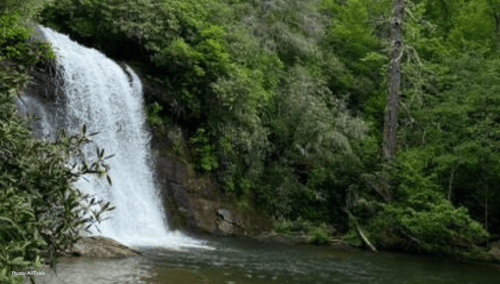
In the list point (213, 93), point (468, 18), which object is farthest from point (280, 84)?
point (468, 18)

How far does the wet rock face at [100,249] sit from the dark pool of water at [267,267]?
A: 381 mm

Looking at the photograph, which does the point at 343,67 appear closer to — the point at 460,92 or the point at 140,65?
the point at 460,92

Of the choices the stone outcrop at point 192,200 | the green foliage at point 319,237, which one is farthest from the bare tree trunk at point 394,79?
the stone outcrop at point 192,200

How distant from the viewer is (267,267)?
1248cm

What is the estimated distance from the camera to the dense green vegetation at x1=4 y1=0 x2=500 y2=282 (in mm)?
18438

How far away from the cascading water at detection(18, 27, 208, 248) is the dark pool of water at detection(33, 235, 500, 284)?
79.3 inches

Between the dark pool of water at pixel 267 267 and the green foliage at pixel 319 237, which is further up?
the green foliage at pixel 319 237

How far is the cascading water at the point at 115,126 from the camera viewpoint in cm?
1580

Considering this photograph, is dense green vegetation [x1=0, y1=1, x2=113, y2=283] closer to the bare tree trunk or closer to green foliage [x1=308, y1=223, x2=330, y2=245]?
green foliage [x1=308, y1=223, x2=330, y2=245]

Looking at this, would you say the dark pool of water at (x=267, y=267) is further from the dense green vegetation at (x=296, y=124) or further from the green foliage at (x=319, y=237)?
the dense green vegetation at (x=296, y=124)

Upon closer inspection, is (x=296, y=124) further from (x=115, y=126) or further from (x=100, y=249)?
(x=100, y=249)

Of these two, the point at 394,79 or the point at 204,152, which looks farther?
the point at 394,79

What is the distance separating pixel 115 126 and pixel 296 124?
25.5ft

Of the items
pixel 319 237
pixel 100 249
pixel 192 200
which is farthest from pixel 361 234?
pixel 100 249
